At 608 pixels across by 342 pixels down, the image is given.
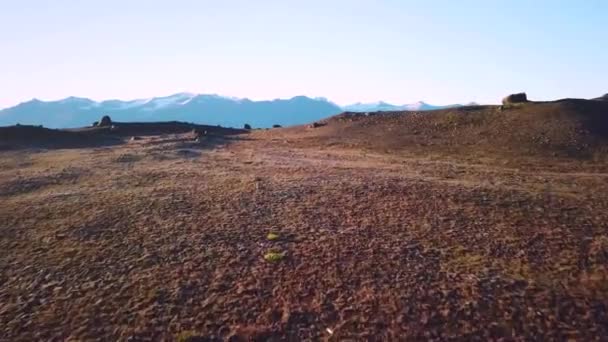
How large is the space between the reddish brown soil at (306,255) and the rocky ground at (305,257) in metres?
0.07

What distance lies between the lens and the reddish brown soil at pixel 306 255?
14.9m

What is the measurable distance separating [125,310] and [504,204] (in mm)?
19391

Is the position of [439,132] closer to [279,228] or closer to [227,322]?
[279,228]

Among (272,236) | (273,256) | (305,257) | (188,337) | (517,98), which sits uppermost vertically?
(517,98)

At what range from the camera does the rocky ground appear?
14.9 meters

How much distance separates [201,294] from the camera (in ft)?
54.3

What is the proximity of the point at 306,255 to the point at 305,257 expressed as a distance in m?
0.21

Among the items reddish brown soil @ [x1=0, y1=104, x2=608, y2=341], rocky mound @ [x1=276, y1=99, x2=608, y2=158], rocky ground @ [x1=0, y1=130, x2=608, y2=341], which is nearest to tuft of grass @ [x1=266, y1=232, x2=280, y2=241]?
rocky ground @ [x1=0, y1=130, x2=608, y2=341]

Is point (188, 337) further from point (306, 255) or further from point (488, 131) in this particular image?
point (488, 131)

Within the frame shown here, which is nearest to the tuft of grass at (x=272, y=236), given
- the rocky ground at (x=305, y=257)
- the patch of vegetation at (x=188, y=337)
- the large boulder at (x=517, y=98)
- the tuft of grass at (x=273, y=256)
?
the rocky ground at (x=305, y=257)

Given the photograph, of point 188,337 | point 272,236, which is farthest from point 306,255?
point 188,337

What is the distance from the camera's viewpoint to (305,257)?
19312 mm

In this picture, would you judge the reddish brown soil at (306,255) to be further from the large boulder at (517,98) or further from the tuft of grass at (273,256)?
the large boulder at (517,98)

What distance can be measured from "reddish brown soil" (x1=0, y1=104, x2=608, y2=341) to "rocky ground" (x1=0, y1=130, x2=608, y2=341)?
7 cm
